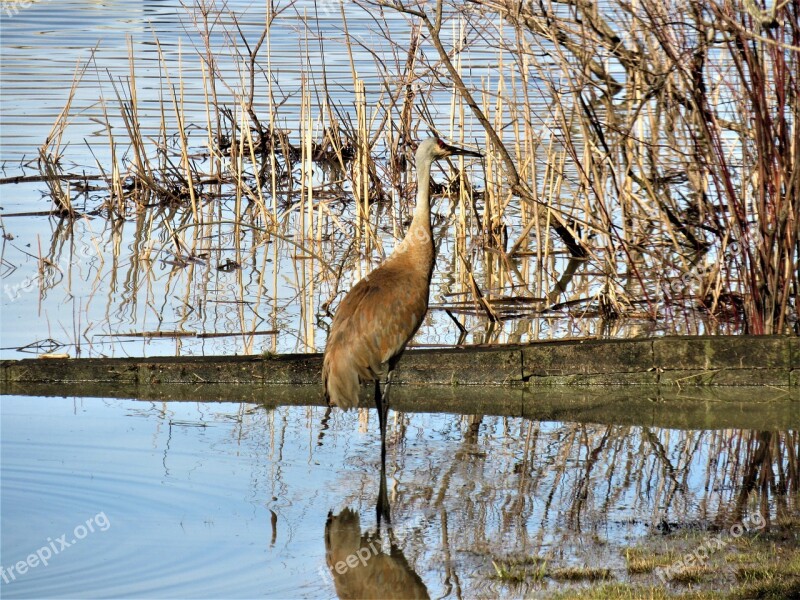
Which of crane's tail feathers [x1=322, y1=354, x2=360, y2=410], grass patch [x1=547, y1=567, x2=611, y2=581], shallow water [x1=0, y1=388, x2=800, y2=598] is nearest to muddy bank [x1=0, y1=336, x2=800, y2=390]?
shallow water [x1=0, y1=388, x2=800, y2=598]

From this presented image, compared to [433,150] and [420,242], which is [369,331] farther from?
[433,150]

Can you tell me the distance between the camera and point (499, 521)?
5867mm

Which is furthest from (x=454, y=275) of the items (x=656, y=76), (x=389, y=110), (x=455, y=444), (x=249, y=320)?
(x=455, y=444)

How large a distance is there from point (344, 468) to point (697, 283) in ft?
14.5

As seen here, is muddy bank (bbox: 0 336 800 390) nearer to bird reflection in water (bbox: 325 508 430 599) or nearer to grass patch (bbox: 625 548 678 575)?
bird reflection in water (bbox: 325 508 430 599)

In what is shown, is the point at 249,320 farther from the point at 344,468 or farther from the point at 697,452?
the point at 697,452

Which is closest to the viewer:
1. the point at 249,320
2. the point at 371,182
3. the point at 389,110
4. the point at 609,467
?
the point at 609,467

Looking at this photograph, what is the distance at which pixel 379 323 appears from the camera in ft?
23.4

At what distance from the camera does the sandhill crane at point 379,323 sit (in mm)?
7012

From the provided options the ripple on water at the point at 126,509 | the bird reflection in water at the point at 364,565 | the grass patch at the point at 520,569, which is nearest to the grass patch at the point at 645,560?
the grass patch at the point at 520,569

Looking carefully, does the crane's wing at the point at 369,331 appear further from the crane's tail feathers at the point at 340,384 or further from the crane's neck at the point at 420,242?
the crane's neck at the point at 420,242

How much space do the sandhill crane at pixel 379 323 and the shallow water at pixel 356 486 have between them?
0.39m

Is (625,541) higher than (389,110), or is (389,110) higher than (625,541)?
(389,110)

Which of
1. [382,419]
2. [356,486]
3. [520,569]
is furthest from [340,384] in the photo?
[520,569]
